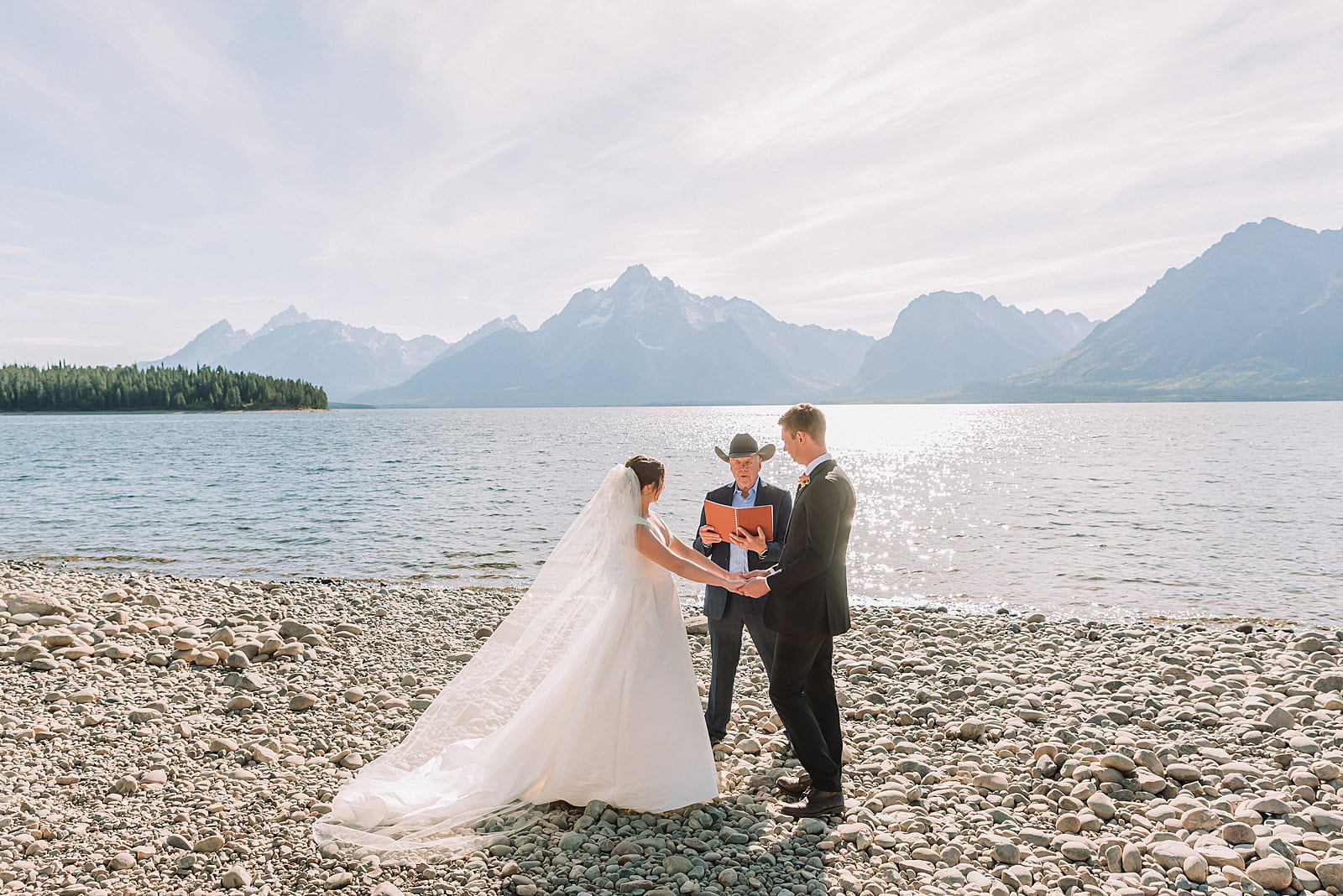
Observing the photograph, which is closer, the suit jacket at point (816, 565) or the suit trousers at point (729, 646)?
the suit jacket at point (816, 565)

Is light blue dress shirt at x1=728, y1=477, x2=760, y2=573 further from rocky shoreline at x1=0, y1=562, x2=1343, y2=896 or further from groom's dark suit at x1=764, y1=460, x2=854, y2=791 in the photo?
rocky shoreline at x1=0, y1=562, x2=1343, y2=896

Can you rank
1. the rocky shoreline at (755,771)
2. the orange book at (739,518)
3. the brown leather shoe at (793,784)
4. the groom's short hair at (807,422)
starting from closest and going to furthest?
the rocky shoreline at (755,771) → the groom's short hair at (807,422) → the brown leather shoe at (793,784) → the orange book at (739,518)

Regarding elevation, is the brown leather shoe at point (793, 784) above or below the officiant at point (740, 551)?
below

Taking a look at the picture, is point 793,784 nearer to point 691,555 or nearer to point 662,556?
point 691,555

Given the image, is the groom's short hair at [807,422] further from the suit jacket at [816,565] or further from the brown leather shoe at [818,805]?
the brown leather shoe at [818,805]

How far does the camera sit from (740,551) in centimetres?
750

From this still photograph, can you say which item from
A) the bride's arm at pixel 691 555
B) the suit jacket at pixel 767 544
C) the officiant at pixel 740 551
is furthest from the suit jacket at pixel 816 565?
the suit jacket at pixel 767 544

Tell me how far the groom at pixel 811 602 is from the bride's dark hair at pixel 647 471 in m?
1.15

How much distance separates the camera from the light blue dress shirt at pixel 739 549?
7.48m

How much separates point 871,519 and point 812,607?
96.9 ft

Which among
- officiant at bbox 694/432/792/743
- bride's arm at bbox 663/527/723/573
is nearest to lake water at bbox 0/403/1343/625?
officiant at bbox 694/432/792/743

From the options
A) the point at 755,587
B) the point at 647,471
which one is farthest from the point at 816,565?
the point at 647,471

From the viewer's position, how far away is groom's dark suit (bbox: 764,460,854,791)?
237 inches

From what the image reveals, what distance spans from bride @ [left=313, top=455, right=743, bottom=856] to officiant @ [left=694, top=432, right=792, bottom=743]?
70cm
